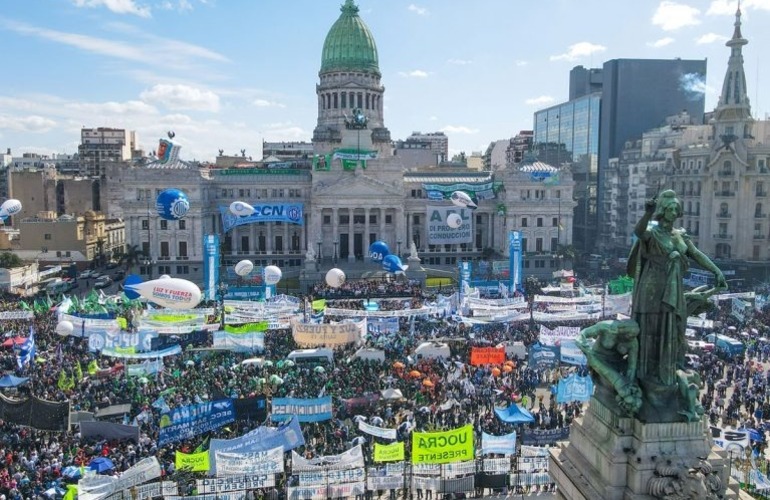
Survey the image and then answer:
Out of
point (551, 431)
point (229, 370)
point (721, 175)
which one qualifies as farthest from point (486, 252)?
point (551, 431)

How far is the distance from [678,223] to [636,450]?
7950 cm

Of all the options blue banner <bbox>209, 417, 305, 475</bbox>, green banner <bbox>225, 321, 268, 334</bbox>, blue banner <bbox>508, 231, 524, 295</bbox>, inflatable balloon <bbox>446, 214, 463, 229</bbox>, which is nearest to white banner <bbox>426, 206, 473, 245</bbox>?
inflatable balloon <bbox>446, 214, 463, 229</bbox>

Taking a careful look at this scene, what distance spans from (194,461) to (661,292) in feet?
55.4

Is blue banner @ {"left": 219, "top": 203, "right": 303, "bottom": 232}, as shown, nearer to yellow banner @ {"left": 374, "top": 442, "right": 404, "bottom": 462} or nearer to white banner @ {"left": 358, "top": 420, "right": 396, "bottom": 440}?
white banner @ {"left": 358, "top": 420, "right": 396, "bottom": 440}

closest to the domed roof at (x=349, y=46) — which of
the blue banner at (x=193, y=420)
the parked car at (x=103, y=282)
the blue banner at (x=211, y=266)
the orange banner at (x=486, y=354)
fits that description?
the parked car at (x=103, y=282)

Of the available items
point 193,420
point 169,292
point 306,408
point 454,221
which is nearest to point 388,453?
point 306,408

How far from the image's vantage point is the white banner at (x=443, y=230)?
82.0 metres

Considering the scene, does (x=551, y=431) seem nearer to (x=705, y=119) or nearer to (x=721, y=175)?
(x=721, y=175)

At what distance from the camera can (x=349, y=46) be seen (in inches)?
4360

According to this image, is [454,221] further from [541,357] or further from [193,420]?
[193,420]

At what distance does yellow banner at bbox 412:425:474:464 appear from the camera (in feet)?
76.4

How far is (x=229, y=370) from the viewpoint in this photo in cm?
3647

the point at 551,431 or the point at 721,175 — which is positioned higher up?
the point at 721,175

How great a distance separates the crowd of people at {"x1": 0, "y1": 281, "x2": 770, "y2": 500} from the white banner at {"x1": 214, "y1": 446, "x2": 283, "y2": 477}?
4.11 ft
